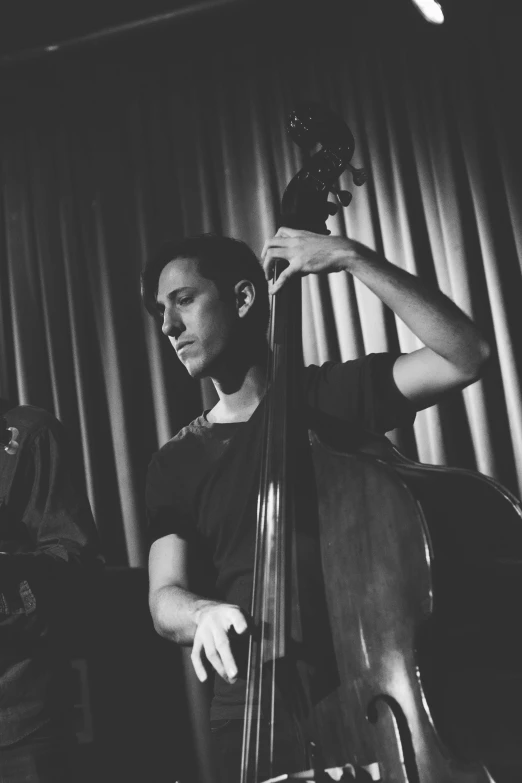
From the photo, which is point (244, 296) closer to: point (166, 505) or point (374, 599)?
point (166, 505)

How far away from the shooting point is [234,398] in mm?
1566

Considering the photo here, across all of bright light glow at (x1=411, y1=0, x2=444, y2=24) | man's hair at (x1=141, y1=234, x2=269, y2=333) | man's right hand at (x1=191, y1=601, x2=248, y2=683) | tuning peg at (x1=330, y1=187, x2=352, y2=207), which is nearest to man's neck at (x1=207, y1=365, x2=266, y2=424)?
man's hair at (x1=141, y1=234, x2=269, y2=333)

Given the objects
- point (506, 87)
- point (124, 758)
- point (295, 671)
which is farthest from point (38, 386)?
point (295, 671)

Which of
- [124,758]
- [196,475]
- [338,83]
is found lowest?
[124,758]

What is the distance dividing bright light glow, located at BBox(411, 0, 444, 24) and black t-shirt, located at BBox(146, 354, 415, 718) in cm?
137

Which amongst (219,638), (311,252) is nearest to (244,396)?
(311,252)

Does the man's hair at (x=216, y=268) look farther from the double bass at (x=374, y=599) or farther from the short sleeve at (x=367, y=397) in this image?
the double bass at (x=374, y=599)

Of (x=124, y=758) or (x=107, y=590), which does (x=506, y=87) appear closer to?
(x=107, y=590)

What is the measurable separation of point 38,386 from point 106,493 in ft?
1.52

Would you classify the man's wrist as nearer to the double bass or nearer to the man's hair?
the double bass

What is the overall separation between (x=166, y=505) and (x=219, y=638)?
0.50 metres

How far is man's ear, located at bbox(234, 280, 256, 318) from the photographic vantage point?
162 centimetres

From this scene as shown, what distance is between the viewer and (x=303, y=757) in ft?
3.41

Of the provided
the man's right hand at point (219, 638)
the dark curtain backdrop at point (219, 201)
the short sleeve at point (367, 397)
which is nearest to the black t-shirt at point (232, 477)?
the short sleeve at point (367, 397)
